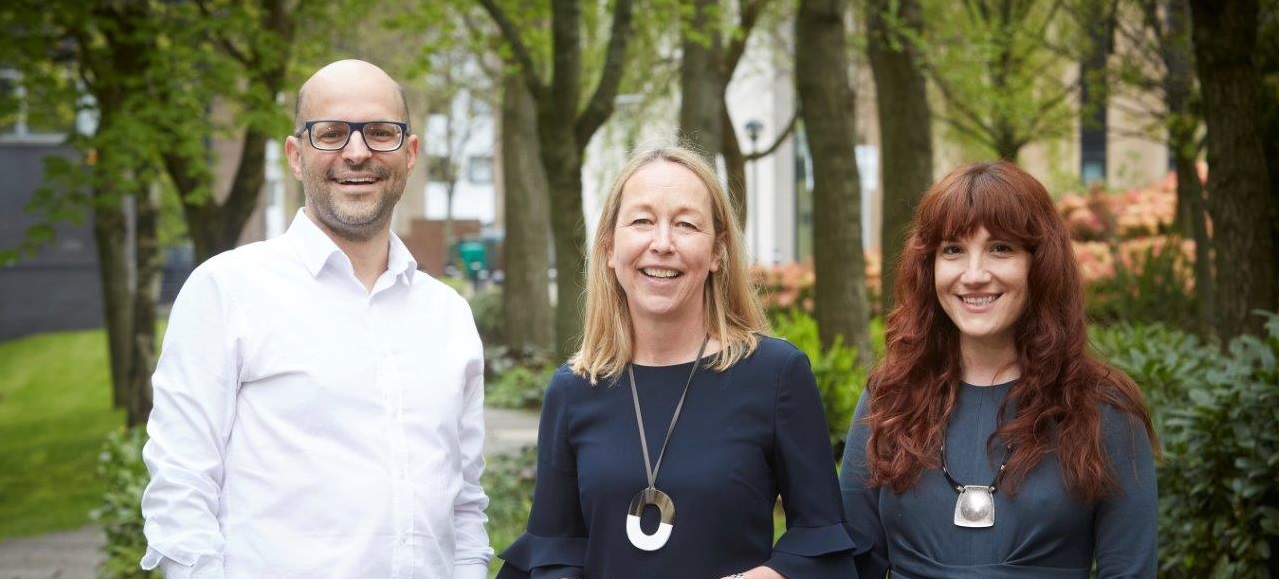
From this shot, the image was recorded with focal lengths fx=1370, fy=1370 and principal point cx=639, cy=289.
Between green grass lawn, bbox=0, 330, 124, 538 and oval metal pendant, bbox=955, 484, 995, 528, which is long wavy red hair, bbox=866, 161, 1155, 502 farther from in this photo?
green grass lawn, bbox=0, 330, 124, 538

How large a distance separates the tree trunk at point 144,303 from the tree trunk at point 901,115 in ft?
27.0

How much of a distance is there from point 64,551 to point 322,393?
9309 mm

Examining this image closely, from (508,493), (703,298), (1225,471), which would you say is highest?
(703,298)

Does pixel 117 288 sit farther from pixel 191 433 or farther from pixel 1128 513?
pixel 1128 513

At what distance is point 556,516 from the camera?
3193 mm

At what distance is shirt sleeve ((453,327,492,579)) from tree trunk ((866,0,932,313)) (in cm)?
723

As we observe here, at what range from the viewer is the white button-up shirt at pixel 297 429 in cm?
312

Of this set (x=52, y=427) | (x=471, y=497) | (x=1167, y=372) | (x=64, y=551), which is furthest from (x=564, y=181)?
(x=52, y=427)

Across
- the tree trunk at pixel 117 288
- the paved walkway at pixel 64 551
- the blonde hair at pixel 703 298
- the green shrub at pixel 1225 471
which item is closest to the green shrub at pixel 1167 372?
the green shrub at pixel 1225 471

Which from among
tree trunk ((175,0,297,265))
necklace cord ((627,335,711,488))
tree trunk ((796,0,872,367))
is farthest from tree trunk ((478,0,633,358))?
necklace cord ((627,335,711,488))

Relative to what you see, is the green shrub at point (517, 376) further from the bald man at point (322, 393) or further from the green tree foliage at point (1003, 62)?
the bald man at point (322, 393)

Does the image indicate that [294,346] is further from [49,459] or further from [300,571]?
[49,459]

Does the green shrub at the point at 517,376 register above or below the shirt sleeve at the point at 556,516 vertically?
below

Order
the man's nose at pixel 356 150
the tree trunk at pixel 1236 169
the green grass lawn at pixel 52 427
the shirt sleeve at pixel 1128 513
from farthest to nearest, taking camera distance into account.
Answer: the green grass lawn at pixel 52 427 < the tree trunk at pixel 1236 169 < the man's nose at pixel 356 150 < the shirt sleeve at pixel 1128 513
